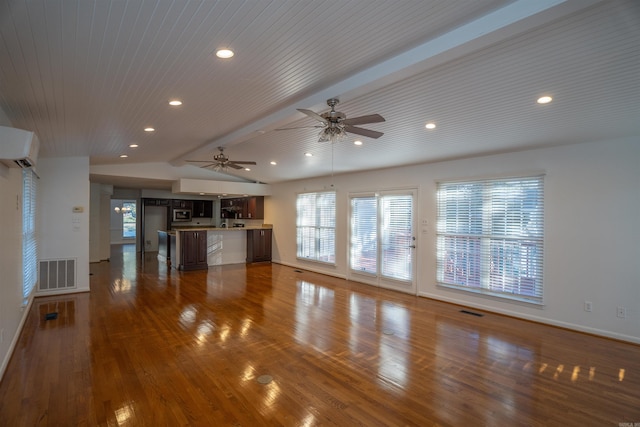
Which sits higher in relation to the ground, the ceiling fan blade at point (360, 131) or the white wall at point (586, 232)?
the ceiling fan blade at point (360, 131)

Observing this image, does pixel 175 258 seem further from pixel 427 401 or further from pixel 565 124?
pixel 565 124

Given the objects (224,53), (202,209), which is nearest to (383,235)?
(224,53)

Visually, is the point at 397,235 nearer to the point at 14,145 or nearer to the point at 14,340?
the point at 14,145

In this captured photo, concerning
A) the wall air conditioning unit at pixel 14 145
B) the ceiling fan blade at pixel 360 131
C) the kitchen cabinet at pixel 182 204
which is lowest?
the kitchen cabinet at pixel 182 204

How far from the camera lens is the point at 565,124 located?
3.51 metres

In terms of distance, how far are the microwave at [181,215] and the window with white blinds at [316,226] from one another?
5.22 meters

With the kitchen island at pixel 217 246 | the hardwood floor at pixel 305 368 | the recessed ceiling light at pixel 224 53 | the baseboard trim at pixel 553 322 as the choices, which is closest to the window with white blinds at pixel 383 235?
the baseboard trim at pixel 553 322

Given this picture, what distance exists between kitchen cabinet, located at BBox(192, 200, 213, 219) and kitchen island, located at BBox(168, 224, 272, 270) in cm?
299

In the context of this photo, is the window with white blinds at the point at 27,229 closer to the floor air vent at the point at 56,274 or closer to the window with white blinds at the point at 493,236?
the floor air vent at the point at 56,274

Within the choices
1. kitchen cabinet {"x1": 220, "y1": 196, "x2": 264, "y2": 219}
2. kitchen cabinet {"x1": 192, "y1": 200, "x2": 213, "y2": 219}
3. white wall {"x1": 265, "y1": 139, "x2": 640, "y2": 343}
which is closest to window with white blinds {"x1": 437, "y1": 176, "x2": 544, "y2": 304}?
white wall {"x1": 265, "y1": 139, "x2": 640, "y2": 343}

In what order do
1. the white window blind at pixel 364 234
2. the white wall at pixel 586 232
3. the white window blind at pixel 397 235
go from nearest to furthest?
the white wall at pixel 586 232, the white window blind at pixel 397 235, the white window blind at pixel 364 234

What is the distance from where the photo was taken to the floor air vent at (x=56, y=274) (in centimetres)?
561

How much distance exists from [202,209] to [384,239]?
812 cm

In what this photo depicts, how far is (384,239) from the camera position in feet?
21.7
